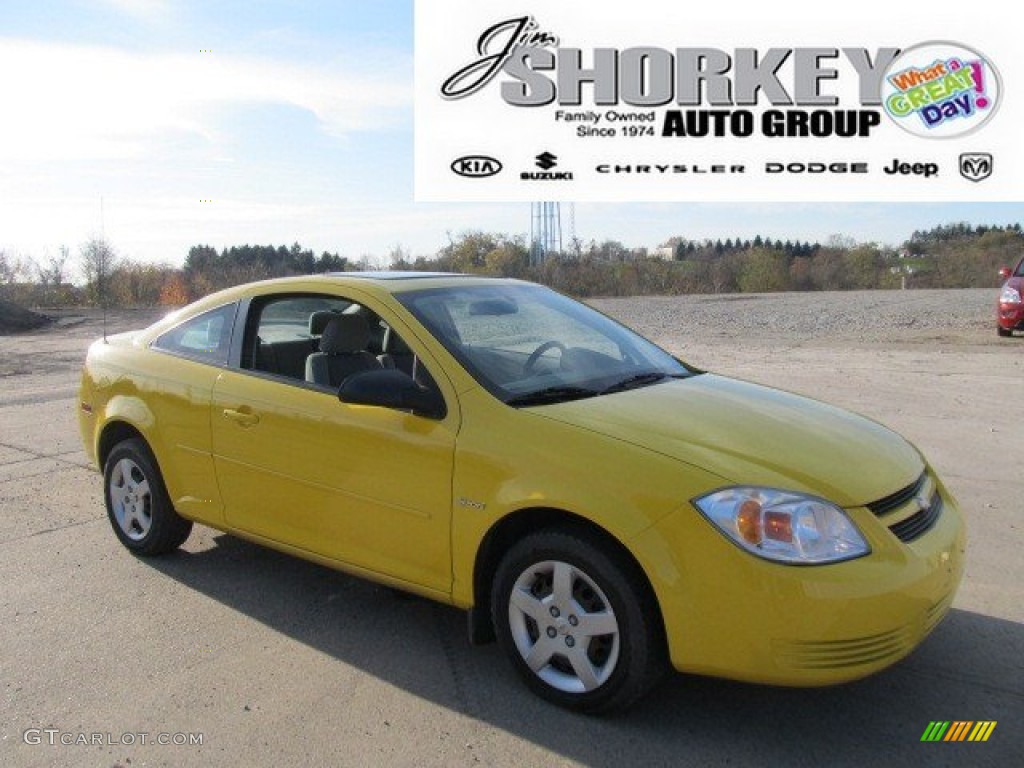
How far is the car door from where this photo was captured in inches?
132

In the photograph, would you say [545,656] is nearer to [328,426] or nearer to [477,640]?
[477,640]

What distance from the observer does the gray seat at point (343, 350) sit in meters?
4.06

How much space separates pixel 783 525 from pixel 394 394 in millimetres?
1519

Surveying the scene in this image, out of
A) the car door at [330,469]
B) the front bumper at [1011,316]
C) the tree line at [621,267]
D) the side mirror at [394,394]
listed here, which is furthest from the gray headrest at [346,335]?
the tree line at [621,267]

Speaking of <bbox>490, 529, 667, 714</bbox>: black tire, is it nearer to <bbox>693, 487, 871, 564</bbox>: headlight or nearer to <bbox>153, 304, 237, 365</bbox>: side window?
<bbox>693, 487, 871, 564</bbox>: headlight

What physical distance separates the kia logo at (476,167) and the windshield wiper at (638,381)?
1437 centimetres

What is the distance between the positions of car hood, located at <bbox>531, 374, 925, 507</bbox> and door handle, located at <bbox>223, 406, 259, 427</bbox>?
4.93 feet

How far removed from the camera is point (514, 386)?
11.3ft

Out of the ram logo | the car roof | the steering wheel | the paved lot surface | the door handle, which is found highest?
the ram logo

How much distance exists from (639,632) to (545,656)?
0.46 m

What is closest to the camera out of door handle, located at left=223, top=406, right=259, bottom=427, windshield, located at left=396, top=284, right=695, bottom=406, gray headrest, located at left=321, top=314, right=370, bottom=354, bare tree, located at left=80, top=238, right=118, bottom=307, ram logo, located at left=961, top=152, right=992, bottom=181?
windshield, located at left=396, top=284, right=695, bottom=406

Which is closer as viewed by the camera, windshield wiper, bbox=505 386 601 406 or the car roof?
windshield wiper, bbox=505 386 601 406

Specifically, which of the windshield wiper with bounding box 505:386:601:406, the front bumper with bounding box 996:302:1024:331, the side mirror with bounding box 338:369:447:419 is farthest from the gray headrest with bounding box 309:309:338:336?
the front bumper with bounding box 996:302:1024:331

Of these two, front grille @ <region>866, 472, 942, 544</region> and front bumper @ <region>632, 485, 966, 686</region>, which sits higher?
front grille @ <region>866, 472, 942, 544</region>
